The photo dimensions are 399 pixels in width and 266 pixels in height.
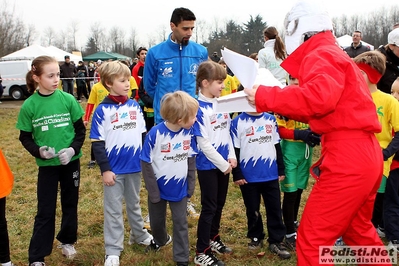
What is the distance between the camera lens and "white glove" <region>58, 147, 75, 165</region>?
3.68 m

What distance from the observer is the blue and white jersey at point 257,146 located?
4.08 meters

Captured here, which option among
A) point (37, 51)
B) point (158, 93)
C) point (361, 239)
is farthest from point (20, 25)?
point (361, 239)

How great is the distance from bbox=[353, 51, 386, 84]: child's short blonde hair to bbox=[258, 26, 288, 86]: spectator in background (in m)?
2.63

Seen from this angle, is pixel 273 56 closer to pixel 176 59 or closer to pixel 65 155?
pixel 176 59

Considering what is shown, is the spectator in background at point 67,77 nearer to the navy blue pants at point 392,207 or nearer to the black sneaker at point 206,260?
the black sneaker at point 206,260

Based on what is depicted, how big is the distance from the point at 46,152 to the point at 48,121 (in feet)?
1.00

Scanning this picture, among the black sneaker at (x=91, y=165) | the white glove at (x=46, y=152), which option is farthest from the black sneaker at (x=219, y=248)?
the black sneaker at (x=91, y=165)

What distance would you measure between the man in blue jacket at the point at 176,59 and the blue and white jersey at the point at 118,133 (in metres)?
0.75

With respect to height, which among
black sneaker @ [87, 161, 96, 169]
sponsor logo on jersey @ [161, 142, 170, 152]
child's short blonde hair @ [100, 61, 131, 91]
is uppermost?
child's short blonde hair @ [100, 61, 131, 91]

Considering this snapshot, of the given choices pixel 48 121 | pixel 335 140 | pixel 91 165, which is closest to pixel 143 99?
pixel 91 165

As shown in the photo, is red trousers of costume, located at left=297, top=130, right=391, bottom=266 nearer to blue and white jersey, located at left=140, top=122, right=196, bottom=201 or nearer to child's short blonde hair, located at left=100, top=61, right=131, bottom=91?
blue and white jersey, located at left=140, top=122, right=196, bottom=201

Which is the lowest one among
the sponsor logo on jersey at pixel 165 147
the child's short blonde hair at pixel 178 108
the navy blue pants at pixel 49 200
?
the navy blue pants at pixel 49 200

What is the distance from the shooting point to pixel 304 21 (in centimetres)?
296

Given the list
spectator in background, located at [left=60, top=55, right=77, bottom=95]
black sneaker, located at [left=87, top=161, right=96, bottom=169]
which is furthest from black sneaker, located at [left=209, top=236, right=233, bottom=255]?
spectator in background, located at [left=60, top=55, right=77, bottom=95]
